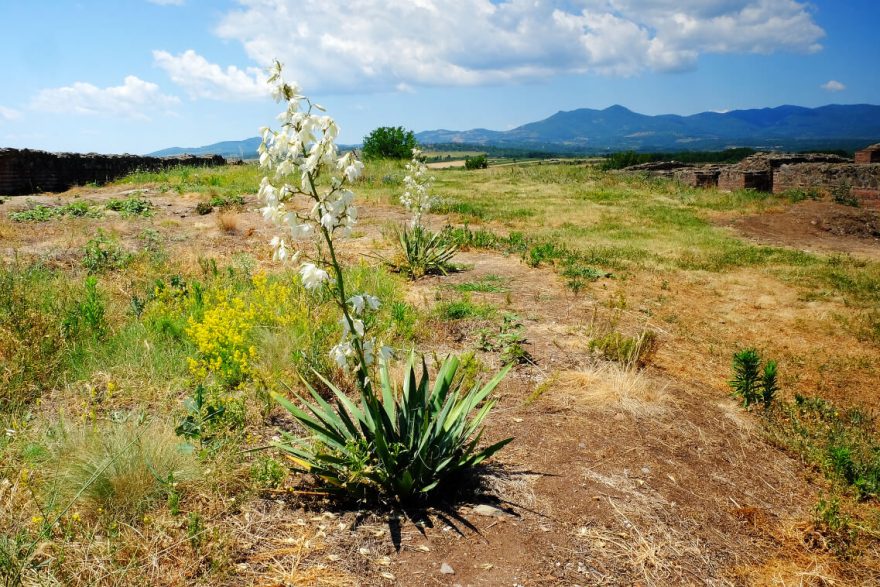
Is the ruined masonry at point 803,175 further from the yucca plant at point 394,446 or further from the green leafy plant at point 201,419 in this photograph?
the green leafy plant at point 201,419

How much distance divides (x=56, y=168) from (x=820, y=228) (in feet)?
68.8

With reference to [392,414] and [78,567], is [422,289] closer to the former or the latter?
[392,414]

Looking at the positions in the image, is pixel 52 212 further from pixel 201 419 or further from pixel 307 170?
pixel 307 170

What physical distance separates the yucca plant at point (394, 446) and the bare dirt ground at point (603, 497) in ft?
0.61

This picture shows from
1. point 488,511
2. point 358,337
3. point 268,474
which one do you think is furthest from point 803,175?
point 268,474

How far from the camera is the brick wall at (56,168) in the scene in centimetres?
1484

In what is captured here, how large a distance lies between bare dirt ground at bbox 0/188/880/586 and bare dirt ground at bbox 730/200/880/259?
6.48m

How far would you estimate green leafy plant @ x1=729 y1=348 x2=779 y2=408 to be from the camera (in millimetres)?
4566

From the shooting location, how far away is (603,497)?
3242 millimetres

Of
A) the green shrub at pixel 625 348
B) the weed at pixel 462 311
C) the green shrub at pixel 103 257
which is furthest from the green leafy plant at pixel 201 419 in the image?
the green shrub at pixel 103 257

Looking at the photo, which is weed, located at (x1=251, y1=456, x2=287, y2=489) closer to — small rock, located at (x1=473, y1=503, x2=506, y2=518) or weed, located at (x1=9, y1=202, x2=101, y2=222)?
small rock, located at (x1=473, y1=503, x2=506, y2=518)

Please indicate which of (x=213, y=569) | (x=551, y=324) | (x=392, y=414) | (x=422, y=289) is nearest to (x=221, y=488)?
(x=213, y=569)

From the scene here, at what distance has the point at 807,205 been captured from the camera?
48.5ft

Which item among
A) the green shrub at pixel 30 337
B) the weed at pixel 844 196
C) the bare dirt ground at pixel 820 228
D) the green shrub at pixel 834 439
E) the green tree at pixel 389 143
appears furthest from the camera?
the green tree at pixel 389 143
